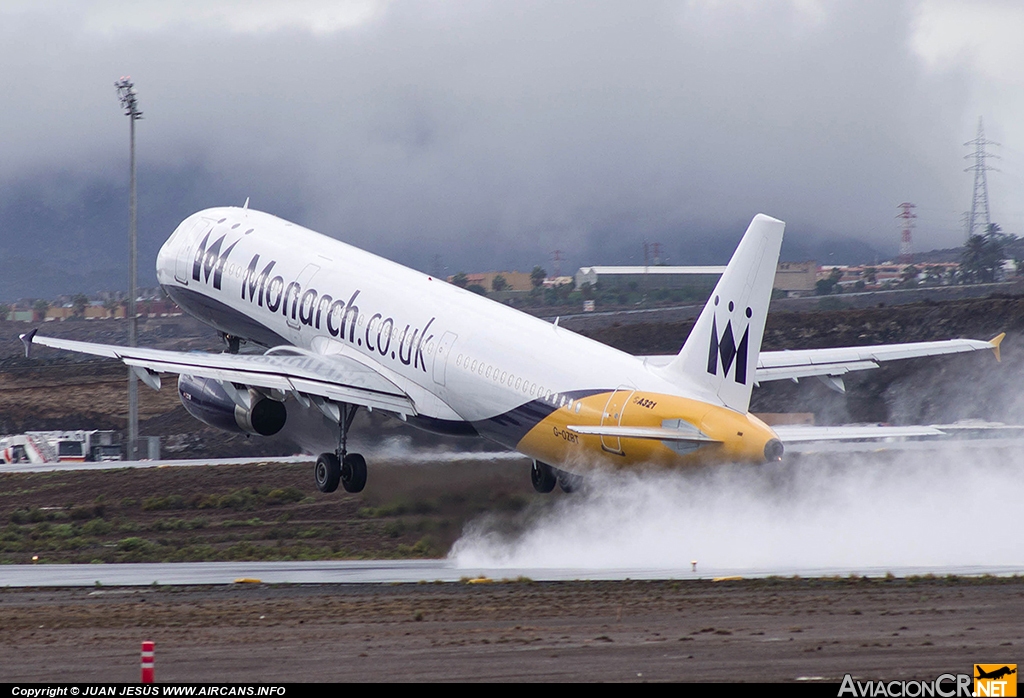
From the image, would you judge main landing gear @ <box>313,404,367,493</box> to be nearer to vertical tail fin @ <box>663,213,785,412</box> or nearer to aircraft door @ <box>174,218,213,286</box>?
aircraft door @ <box>174,218,213,286</box>

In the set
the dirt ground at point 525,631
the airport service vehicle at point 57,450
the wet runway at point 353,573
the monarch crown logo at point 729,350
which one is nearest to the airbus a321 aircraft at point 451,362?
the monarch crown logo at point 729,350

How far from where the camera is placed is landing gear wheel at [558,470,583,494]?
Answer: 33578 millimetres

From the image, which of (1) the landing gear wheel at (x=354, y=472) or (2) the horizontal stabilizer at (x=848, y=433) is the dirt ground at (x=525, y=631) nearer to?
(2) the horizontal stabilizer at (x=848, y=433)

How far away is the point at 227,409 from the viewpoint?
37.4m

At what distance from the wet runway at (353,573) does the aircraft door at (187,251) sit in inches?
410

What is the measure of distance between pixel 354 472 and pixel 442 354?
15.5 feet

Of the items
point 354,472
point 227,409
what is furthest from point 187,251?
point 354,472

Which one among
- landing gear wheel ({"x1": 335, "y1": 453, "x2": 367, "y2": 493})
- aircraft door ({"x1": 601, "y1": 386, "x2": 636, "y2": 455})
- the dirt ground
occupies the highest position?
aircraft door ({"x1": 601, "y1": 386, "x2": 636, "y2": 455})

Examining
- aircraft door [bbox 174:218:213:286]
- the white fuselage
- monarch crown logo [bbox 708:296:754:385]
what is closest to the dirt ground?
monarch crown logo [bbox 708:296:754:385]

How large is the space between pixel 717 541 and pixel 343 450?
12.1 meters

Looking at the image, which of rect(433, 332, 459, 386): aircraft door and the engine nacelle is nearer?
rect(433, 332, 459, 386): aircraft door

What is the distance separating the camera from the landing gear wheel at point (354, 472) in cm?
3675

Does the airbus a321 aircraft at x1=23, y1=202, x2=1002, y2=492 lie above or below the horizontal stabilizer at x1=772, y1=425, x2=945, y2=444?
above

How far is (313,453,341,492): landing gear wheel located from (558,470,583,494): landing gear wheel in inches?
250
